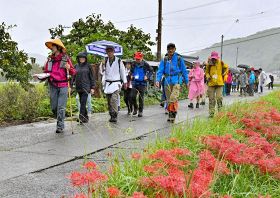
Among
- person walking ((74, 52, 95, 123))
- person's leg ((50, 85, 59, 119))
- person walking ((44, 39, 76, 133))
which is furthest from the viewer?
person walking ((74, 52, 95, 123))

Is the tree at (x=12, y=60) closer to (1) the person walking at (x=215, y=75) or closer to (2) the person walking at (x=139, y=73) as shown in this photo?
(2) the person walking at (x=139, y=73)

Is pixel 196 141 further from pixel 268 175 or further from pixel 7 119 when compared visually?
pixel 7 119

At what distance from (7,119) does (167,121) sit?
401 centimetres

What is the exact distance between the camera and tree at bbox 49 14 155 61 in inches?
877

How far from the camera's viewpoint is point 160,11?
28812 mm

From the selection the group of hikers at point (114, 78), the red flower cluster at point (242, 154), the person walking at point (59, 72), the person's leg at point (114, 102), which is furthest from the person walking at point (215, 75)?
the red flower cluster at point (242, 154)

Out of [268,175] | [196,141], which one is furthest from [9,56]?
[268,175]

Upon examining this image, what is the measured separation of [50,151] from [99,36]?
50.5 ft

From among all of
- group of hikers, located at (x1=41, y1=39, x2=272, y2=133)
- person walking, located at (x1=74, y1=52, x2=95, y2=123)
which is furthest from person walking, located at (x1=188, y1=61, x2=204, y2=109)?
person walking, located at (x1=74, y1=52, x2=95, y2=123)

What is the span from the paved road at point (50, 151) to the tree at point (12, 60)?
184cm

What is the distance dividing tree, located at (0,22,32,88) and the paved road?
6.05ft

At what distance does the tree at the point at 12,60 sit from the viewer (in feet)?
40.1

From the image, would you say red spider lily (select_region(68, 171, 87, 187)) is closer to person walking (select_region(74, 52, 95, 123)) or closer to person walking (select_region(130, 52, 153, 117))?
person walking (select_region(74, 52, 95, 123))

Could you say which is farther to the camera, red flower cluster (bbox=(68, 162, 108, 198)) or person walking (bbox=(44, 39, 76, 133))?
person walking (bbox=(44, 39, 76, 133))
